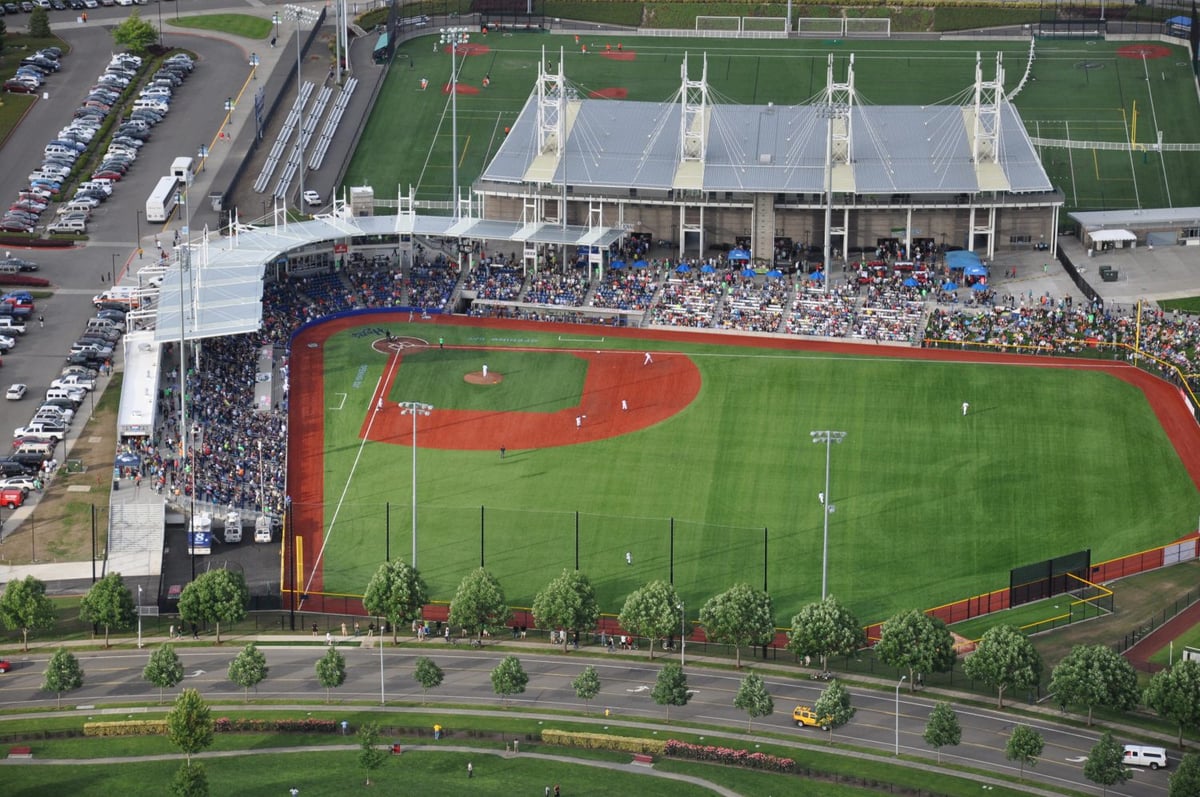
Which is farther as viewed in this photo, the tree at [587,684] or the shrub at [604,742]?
the tree at [587,684]

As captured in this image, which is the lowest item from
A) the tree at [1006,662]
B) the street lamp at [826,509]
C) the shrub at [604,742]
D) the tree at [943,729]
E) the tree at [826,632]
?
the shrub at [604,742]

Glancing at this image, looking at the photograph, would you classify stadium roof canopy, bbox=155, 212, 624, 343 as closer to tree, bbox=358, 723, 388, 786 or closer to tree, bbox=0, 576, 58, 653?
tree, bbox=0, 576, 58, 653

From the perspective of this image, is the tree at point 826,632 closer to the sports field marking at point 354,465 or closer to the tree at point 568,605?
the tree at point 568,605

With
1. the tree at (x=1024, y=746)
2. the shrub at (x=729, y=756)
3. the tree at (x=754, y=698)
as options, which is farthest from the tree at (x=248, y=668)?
the tree at (x=1024, y=746)

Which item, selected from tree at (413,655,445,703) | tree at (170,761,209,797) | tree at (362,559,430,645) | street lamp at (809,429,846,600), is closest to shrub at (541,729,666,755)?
tree at (413,655,445,703)

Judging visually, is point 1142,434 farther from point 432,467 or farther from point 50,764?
point 50,764

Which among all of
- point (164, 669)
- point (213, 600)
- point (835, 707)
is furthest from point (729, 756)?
point (213, 600)

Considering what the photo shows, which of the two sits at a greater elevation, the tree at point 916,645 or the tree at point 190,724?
the tree at point 916,645

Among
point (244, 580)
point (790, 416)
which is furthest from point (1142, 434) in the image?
point (244, 580)
